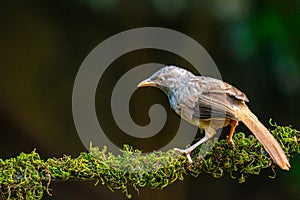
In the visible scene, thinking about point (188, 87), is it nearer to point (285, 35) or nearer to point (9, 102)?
point (285, 35)

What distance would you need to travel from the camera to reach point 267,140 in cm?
166

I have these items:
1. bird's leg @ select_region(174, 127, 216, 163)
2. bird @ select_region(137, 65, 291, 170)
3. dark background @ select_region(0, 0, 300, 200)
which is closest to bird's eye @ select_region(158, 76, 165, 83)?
bird @ select_region(137, 65, 291, 170)

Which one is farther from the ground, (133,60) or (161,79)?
(133,60)

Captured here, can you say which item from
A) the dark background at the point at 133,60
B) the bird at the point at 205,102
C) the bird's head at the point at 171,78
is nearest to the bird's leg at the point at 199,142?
the bird at the point at 205,102

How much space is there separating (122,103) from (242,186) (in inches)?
35.9

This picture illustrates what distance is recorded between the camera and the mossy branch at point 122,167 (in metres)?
1.59

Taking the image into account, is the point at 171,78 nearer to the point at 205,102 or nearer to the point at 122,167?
the point at 205,102

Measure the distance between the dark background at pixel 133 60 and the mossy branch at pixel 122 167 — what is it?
4.84 feet

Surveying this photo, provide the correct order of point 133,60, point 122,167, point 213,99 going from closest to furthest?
point 122,167, point 213,99, point 133,60

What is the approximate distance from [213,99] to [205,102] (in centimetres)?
3

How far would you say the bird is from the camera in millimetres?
1727

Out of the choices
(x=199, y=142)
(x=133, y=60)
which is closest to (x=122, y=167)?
(x=199, y=142)

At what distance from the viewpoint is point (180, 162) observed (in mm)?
1680

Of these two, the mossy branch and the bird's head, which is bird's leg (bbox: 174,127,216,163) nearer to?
the mossy branch
